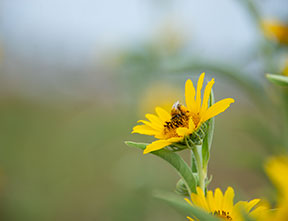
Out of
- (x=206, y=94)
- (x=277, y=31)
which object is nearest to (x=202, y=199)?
(x=206, y=94)

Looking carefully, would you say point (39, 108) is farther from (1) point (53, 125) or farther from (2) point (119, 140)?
(2) point (119, 140)

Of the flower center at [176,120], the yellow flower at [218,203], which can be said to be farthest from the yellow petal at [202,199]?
the flower center at [176,120]

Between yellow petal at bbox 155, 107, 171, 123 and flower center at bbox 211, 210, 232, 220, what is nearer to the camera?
flower center at bbox 211, 210, 232, 220

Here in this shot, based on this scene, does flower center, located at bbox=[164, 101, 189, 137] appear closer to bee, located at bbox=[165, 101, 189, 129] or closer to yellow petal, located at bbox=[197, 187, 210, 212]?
bee, located at bbox=[165, 101, 189, 129]

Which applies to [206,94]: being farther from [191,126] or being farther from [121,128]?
[121,128]

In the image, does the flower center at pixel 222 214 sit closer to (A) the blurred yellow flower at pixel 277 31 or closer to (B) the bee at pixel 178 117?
(B) the bee at pixel 178 117

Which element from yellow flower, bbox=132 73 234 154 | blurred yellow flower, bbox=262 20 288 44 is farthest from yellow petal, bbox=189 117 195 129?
blurred yellow flower, bbox=262 20 288 44

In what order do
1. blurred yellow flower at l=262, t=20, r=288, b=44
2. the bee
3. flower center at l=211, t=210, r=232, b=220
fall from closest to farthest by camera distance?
flower center at l=211, t=210, r=232, b=220, the bee, blurred yellow flower at l=262, t=20, r=288, b=44

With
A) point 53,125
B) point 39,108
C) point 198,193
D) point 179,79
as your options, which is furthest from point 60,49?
point 198,193
